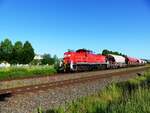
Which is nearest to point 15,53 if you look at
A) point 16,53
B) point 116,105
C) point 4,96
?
point 16,53

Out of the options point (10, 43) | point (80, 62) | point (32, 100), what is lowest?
point (32, 100)

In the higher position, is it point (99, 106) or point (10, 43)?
point (10, 43)

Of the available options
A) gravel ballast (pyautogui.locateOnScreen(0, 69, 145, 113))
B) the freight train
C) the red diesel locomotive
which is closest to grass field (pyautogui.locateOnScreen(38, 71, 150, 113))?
gravel ballast (pyautogui.locateOnScreen(0, 69, 145, 113))

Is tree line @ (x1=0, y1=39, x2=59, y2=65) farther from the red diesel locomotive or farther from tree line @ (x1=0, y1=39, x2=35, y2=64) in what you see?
the red diesel locomotive

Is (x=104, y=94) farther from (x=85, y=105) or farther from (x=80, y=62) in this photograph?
(x=80, y=62)

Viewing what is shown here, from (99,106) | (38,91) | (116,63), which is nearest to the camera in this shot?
(99,106)

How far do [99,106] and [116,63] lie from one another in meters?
50.8

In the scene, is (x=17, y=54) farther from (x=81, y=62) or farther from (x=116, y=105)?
(x=116, y=105)

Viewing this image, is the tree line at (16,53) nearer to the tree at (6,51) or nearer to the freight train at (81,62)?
the tree at (6,51)

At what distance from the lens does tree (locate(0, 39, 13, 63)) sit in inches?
4395

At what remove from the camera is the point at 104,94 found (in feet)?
41.1

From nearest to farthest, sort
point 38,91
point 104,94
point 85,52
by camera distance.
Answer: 1. point 104,94
2. point 38,91
3. point 85,52

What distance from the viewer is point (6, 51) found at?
113m

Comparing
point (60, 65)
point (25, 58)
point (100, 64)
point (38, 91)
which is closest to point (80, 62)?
point (60, 65)
